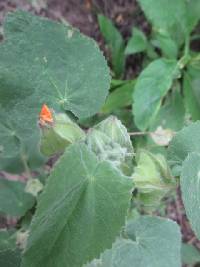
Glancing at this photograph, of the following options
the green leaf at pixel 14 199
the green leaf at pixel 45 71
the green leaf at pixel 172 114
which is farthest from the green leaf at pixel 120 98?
the green leaf at pixel 45 71

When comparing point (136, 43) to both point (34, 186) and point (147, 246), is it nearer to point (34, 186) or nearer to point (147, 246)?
point (34, 186)

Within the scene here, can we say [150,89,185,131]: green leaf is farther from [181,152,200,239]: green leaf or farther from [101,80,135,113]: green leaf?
[181,152,200,239]: green leaf

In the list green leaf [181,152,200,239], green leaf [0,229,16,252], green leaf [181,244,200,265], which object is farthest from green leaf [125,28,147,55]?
green leaf [181,152,200,239]

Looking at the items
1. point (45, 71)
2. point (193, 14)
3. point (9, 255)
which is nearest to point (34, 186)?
point (9, 255)

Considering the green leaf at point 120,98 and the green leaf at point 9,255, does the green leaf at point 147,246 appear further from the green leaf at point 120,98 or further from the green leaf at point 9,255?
the green leaf at point 120,98

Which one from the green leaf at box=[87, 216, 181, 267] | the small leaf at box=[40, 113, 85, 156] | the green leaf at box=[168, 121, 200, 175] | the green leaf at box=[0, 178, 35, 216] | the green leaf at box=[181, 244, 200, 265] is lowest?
the green leaf at box=[181, 244, 200, 265]

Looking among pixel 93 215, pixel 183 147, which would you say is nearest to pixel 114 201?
pixel 93 215

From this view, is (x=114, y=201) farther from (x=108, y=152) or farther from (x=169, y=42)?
(x=169, y=42)
